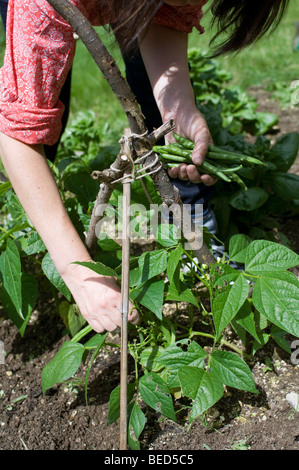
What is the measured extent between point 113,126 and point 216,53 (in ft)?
4.66

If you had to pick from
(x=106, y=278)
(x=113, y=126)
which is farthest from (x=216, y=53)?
(x=113, y=126)

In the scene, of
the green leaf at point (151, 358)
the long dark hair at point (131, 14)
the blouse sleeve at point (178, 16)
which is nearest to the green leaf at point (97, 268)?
the green leaf at point (151, 358)

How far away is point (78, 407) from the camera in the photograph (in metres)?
1.43

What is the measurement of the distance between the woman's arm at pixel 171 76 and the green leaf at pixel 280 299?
1.59 feet

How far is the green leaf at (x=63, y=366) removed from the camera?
4.15 ft

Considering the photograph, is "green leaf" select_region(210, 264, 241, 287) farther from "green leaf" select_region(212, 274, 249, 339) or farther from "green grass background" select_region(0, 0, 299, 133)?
"green grass background" select_region(0, 0, 299, 133)

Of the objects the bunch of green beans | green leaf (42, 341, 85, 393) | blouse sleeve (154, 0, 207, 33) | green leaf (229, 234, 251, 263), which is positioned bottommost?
green leaf (42, 341, 85, 393)

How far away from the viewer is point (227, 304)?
3.80 ft

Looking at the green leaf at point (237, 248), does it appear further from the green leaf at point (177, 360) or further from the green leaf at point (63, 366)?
the green leaf at point (63, 366)

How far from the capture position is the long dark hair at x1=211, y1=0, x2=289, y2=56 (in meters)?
1.35

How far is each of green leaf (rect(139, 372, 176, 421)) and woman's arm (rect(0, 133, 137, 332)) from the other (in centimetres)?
15

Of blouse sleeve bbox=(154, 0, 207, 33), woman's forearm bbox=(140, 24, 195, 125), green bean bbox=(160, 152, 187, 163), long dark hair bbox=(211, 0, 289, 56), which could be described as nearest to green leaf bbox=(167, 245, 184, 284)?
green bean bbox=(160, 152, 187, 163)

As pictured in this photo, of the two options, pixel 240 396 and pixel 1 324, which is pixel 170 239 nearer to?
pixel 240 396

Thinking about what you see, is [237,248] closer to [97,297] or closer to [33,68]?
[97,297]
